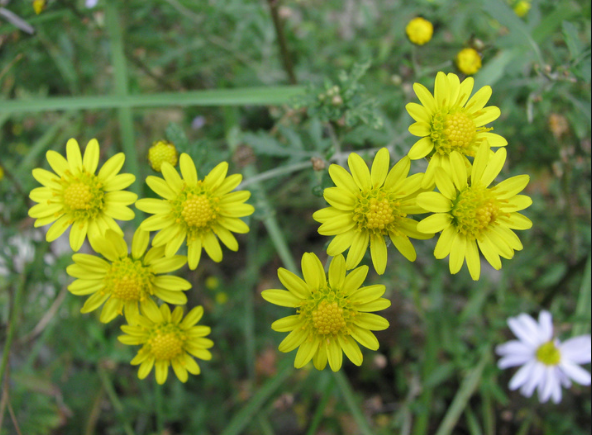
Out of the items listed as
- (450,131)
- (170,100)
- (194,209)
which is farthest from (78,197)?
(450,131)

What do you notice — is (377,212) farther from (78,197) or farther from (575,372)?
(575,372)

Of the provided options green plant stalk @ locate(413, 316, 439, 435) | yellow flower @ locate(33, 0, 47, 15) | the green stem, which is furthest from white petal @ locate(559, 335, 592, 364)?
yellow flower @ locate(33, 0, 47, 15)

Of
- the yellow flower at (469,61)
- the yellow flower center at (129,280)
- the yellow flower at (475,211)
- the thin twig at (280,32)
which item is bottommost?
the yellow flower center at (129,280)

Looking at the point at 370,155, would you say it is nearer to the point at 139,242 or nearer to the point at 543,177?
the point at 139,242

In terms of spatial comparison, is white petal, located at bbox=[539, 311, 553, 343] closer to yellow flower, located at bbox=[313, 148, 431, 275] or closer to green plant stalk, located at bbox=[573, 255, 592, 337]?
green plant stalk, located at bbox=[573, 255, 592, 337]

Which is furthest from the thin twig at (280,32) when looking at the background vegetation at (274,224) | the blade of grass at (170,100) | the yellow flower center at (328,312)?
the yellow flower center at (328,312)

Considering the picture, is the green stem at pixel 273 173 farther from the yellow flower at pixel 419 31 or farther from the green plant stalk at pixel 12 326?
the green plant stalk at pixel 12 326

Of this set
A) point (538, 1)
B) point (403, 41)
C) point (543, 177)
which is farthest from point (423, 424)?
point (403, 41)
